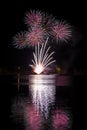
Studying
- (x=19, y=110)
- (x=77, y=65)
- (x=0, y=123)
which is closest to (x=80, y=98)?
(x=19, y=110)

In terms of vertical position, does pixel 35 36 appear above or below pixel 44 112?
above

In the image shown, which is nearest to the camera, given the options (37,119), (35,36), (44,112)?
(37,119)

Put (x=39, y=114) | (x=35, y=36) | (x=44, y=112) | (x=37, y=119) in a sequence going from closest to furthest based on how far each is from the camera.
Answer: (x=37, y=119) < (x=39, y=114) < (x=44, y=112) < (x=35, y=36)

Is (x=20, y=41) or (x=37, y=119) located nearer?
(x=37, y=119)

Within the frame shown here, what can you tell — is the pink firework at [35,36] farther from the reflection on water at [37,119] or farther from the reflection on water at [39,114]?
the reflection on water at [37,119]

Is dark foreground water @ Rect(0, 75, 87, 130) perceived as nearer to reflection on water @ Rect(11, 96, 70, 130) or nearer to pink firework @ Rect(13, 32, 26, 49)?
reflection on water @ Rect(11, 96, 70, 130)

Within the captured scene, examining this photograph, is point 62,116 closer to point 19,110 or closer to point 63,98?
point 19,110

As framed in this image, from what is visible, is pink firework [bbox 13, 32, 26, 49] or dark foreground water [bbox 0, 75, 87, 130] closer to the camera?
dark foreground water [bbox 0, 75, 87, 130]

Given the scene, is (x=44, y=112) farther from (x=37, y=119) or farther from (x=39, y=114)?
(x=37, y=119)

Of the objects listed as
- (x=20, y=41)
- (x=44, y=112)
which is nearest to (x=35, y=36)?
(x=20, y=41)

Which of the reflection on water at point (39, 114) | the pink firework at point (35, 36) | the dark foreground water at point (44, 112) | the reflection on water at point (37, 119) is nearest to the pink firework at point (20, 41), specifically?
the pink firework at point (35, 36)

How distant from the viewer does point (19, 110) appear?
27.7 meters

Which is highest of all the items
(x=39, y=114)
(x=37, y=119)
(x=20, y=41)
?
(x=20, y=41)

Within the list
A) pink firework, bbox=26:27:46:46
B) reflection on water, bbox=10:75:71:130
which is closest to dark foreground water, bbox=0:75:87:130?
reflection on water, bbox=10:75:71:130
